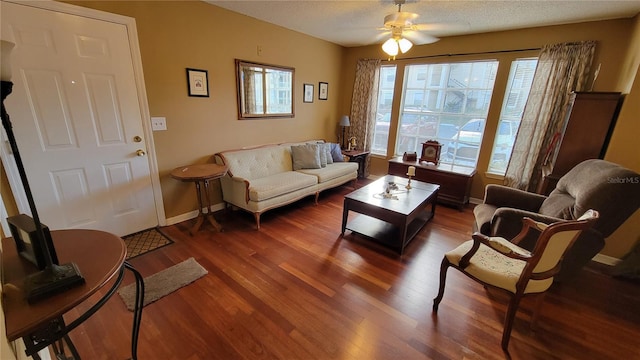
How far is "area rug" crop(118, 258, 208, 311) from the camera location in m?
1.92

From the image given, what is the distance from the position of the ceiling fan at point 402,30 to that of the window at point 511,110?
184 cm

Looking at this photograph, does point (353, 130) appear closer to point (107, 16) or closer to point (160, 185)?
point (160, 185)

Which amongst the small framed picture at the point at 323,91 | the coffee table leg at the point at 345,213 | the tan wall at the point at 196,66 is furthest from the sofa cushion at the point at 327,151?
the coffee table leg at the point at 345,213

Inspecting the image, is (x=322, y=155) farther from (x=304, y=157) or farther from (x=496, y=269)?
(x=496, y=269)

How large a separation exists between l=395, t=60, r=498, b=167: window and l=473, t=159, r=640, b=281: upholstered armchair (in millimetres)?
1696

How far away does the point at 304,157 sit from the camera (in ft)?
12.8

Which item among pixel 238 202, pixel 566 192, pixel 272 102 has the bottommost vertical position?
pixel 238 202

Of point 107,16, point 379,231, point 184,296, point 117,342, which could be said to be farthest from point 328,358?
point 107,16

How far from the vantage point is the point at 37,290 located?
762mm

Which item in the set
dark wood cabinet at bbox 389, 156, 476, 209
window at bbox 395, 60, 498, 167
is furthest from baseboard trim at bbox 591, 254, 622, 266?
window at bbox 395, 60, 498, 167

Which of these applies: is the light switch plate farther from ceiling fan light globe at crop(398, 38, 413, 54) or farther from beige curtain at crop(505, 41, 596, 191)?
beige curtain at crop(505, 41, 596, 191)

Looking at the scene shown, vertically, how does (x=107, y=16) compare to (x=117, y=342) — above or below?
above

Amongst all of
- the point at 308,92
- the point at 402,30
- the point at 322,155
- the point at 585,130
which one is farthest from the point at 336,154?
the point at 585,130

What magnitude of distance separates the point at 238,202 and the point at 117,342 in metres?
1.71
